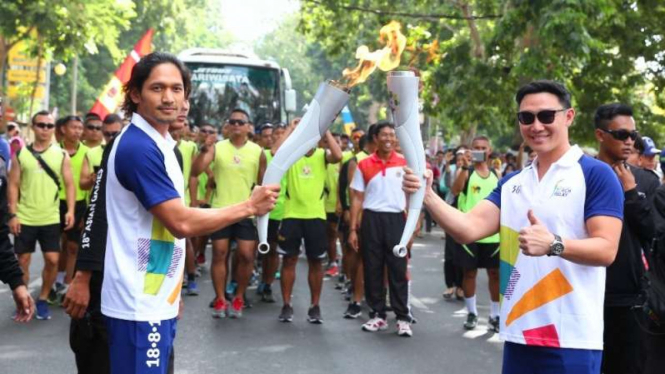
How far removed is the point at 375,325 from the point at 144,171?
6109 mm

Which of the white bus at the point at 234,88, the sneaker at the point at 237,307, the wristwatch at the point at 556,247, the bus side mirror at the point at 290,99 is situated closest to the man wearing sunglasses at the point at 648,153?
the wristwatch at the point at 556,247

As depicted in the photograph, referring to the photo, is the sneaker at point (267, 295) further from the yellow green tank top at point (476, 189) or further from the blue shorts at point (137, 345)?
the blue shorts at point (137, 345)

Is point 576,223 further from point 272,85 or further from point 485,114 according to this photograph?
point 485,114

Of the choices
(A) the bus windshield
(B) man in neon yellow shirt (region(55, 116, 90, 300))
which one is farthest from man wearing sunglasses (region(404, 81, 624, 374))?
(A) the bus windshield

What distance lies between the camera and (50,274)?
381 inches

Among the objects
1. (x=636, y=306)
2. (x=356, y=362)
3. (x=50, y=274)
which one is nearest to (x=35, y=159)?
(x=50, y=274)

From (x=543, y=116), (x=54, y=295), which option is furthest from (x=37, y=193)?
(x=543, y=116)

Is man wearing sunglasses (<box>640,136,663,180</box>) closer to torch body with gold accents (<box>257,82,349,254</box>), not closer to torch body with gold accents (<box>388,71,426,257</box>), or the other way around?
torch body with gold accents (<box>388,71,426,257</box>)

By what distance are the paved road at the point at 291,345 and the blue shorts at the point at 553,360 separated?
12.0 ft

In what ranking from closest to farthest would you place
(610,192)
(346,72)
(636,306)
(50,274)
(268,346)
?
(610,192) → (346,72) → (636,306) → (268,346) → (50,274)

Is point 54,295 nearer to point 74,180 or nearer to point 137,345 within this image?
point 74,180

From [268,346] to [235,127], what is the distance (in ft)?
8.58

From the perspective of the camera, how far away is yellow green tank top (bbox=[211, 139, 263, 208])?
1016 cm

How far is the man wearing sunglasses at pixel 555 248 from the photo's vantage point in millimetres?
3869
